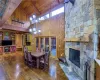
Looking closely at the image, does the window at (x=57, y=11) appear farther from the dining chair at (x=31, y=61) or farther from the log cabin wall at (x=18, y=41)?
the log cabin wall at (x=18, y=41)

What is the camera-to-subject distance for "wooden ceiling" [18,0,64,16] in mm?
8018

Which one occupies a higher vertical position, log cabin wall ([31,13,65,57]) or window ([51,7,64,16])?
window ([51,7,64,16])

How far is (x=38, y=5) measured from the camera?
931 centimetres

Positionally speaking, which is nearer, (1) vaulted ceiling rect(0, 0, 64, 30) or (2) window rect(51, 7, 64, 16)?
(2) window rect(51, 7, 64, 16)

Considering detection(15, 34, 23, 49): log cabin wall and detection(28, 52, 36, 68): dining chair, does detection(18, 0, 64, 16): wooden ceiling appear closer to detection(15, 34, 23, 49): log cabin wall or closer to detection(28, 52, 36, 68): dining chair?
detection(28, 52, 36, 68): dining chair

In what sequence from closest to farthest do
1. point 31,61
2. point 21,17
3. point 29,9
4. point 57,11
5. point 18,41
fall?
point 31,61 < point 57,11 < point 29,9 < point 21,17 < point 18,41

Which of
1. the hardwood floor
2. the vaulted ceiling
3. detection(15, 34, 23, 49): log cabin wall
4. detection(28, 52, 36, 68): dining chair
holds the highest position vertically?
the vaulted ceiling

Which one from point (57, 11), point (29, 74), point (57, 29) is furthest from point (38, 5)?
point (29, 74)

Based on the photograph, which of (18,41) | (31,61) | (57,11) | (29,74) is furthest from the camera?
(18,41)

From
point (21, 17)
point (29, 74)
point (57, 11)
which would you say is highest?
point (21, 17)

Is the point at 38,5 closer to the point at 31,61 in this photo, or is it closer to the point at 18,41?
the point at 31,61

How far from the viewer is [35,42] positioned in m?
11.4

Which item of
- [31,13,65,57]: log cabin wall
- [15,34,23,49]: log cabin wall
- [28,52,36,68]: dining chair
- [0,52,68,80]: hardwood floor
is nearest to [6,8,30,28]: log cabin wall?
[31,13,65,57]: log cabin wall

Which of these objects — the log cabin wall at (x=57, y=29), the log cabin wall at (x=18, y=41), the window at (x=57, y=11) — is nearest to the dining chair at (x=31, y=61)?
the log cabin wall at (x=57, y=29)
